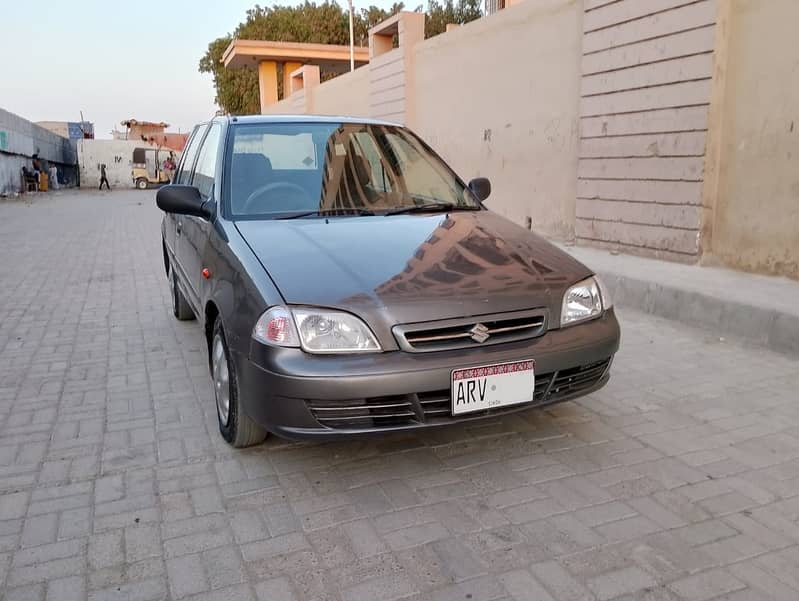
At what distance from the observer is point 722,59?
6.65 m

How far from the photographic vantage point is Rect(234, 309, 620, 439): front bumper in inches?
105

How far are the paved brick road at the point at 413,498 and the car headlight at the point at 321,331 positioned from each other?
69cm

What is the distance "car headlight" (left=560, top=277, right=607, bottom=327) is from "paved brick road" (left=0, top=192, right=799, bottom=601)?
69cm

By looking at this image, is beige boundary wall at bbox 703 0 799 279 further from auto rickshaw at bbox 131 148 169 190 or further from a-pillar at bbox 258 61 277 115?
auto rickshaw at bbox 131 148 169 190

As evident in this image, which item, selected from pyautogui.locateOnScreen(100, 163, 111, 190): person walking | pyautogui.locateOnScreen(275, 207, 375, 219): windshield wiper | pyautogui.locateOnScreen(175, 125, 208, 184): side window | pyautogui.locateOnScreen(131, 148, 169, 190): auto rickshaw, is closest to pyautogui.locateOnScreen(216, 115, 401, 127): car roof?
pyautogui.locateOnScreen(175, 125, 208, 184): side window

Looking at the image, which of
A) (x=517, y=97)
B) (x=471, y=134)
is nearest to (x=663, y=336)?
(x=517, y=97)

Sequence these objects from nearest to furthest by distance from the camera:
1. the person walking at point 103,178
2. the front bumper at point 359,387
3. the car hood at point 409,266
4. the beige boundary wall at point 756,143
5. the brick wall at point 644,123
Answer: the front bumper at point 359,387 < the car hood at point 409,266 < the beige boundary wall at point 756,143 < the brick wall at point 644,123 < the person walking at point 103,178

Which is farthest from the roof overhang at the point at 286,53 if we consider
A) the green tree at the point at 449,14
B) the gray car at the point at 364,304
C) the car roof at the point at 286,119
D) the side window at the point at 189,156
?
the gray car at the point at 364,304

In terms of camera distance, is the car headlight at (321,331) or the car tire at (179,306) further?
the car tire at (179,306)

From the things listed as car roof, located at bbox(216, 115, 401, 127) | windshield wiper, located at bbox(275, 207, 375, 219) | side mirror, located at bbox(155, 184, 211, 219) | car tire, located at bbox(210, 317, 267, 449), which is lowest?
car tire, located at bbox(210, 317, 267, 449)

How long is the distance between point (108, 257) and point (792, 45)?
922 centimetres

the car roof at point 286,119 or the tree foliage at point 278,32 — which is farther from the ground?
the tree foliage at point 278,32

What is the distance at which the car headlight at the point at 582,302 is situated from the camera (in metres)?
3.11

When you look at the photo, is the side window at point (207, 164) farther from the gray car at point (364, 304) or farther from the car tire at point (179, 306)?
the car tire at point (179, 306)
